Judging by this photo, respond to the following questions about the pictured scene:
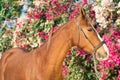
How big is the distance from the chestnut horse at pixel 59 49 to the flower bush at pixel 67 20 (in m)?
1.39

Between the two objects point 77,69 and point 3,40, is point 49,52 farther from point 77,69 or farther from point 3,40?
point 3,40

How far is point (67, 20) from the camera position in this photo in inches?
376

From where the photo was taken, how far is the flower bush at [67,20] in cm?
792

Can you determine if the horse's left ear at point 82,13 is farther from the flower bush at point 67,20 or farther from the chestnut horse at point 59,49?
the flower bush at point 67,20

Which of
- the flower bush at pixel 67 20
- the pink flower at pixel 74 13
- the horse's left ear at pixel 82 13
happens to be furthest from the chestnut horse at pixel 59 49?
the pink flower at pixel 74 13

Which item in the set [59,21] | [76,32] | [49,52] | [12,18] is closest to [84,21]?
[76,32]

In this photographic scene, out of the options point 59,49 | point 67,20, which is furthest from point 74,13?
point 59,49

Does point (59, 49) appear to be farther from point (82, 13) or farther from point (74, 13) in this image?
point (74, 13)

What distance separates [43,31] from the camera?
32.4ft

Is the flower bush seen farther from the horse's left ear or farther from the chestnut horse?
the horse's left ear

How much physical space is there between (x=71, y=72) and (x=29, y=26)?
2.07m

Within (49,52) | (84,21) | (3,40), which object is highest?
(84,21)

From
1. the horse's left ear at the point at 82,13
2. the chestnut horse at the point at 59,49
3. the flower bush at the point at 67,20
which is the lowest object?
the flower bush at the point at 67,20

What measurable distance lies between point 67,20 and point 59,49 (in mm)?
3798
